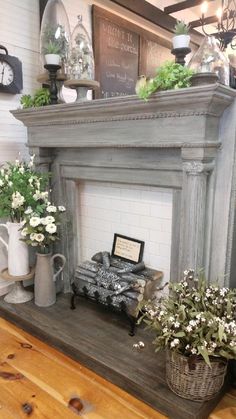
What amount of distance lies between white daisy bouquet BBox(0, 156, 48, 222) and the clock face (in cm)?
60

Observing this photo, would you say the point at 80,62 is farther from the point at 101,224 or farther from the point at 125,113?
the point at 101,224

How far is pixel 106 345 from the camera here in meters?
1.75

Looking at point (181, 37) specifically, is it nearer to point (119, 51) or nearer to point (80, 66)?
point (80, 66)

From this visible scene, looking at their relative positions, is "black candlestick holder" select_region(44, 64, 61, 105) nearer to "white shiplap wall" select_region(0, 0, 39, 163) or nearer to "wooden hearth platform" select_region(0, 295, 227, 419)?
"white shiplap wall" select_region(0, 0, 39, 163)

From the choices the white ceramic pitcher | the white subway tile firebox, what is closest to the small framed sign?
the white subway tile firebox

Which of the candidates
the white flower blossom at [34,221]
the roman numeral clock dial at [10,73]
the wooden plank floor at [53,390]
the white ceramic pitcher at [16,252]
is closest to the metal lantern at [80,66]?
the roman numeral clock dial at [10,73]

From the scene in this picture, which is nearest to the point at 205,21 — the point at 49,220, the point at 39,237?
the point at 49,220

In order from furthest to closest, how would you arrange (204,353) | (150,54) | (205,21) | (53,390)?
(205,21) → (150,54) → (53,390) → (204,353)

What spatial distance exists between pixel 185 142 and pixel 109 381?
1.26 meters

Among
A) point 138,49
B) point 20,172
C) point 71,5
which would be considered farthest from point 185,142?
point 138,49

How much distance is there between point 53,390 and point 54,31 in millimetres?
2185

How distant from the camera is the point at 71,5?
2.52m

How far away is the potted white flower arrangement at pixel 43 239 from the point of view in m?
1.98

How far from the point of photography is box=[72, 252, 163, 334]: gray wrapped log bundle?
72.6 inches
